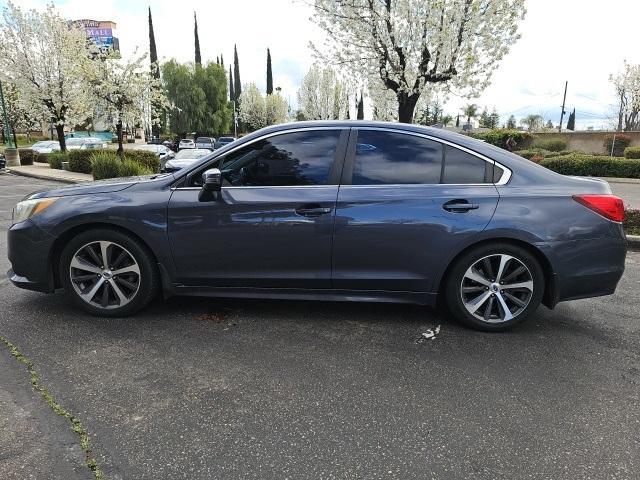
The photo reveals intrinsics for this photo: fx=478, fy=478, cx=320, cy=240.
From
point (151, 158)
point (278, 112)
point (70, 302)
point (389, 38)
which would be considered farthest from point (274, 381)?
point (278, 112)

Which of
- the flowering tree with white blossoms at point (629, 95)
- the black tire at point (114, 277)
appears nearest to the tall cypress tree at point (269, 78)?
the flowering tree with white blossoms at point (629, 95)

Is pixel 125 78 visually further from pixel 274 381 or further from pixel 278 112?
Result: pixel 278 112

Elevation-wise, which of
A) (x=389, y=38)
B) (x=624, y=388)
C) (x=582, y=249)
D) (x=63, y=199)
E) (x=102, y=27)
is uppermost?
(x=102, y=27)

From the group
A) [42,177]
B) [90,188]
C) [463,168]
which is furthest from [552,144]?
A: [90,188]

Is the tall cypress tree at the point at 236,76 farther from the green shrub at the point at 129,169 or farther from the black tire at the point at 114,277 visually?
the black tire at the point at 114,277

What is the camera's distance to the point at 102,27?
94188 mm

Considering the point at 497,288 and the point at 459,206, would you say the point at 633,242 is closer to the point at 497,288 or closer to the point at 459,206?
the point at 497,288

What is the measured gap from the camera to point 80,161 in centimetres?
2152

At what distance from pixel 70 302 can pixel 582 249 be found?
13.8ft

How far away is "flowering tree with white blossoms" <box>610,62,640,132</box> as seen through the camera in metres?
41.6

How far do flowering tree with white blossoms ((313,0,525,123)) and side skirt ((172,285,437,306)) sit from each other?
29.6 feet

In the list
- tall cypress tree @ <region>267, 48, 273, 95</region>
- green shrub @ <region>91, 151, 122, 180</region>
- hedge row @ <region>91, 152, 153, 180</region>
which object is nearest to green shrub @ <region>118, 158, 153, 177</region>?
hedge row @ <region>91, 152, 153, 180</region>

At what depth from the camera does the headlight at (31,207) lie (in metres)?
3.88

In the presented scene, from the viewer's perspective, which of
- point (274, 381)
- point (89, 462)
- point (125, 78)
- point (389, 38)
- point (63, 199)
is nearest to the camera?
point (89, 462)
